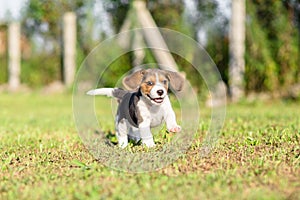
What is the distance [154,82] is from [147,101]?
7.1 inches

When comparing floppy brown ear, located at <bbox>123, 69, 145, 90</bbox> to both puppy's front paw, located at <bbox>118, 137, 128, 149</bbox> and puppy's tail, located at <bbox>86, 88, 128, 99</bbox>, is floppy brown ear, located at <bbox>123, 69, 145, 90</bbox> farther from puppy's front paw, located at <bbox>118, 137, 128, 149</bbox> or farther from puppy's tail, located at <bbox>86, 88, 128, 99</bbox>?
puppy's front paw, located at <bbox>118, 137, 128, 149</bbox>

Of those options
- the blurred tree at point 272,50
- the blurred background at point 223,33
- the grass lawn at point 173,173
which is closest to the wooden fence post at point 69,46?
the blurred background at point 223,33

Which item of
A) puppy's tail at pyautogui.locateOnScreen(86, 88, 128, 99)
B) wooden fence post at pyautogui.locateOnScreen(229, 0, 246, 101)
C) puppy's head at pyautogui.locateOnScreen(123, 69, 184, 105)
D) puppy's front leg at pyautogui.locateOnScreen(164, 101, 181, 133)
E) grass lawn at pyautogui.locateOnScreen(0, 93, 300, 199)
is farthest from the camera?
wooden fence post at pyautogui.locateOnScreen(229, 0, 246, 101)

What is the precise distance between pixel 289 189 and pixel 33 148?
238 cm

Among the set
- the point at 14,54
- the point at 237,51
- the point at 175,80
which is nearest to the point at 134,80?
the point at 175,80

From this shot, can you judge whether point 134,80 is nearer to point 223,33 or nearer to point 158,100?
point 158,100

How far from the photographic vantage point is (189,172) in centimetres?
324

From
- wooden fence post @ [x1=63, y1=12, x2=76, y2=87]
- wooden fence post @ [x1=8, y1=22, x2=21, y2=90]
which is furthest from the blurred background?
wooden fence post @ [x1=8, y1=22, x2=21, y2=90]

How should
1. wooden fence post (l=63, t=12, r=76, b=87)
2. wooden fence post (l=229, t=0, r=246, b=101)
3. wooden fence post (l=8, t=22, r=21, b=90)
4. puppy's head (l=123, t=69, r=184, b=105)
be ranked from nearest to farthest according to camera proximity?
puppy's head (l=123, t=69, r=184, b=105)
wooden fence post (l=229, t=0, r=246, b=101)
wooden fence post (l=63, t=12, r=76, b=87)
wooden fence post (l=8, t=22, r=21, b=90)

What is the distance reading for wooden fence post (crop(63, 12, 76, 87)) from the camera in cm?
1348

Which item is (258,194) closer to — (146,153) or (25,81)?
(146,153)

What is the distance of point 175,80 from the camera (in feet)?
12.5

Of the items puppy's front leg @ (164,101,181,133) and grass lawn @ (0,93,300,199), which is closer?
grass lawn @ (0,93,300,199)

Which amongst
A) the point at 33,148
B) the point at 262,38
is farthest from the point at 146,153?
the point at 262,38
